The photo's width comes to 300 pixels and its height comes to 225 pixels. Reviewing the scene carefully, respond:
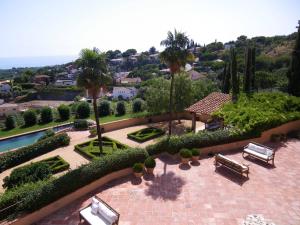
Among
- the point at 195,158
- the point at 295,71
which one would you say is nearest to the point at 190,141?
the point at 195,158

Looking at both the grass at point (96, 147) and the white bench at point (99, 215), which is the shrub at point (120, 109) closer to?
the grass at point (96, 147)

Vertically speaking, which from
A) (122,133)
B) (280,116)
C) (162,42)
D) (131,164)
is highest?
(162,42)

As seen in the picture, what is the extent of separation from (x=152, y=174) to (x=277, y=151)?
353 inches

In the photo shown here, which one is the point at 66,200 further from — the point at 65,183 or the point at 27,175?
the point at 27,175

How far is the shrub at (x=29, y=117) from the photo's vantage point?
3969 centimetres

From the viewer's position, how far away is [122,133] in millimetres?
24250

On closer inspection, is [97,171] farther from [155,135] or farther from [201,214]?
[155,135]

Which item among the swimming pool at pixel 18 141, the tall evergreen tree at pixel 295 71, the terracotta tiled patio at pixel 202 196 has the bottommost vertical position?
the swimming pool at pixel 18 141

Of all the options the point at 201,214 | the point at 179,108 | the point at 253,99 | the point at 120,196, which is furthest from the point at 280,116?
the point at 120,196

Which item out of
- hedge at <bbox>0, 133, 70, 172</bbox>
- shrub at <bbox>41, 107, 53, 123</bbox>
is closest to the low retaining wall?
hedge at <bbox>0, 133, 70, 172</bbox>

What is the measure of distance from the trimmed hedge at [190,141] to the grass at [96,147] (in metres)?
4.57

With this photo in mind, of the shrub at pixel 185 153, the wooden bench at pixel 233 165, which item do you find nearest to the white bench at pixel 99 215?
the shrub at pixel 185 153

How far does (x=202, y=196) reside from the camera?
441 inches

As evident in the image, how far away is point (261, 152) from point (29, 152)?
59.2ft
